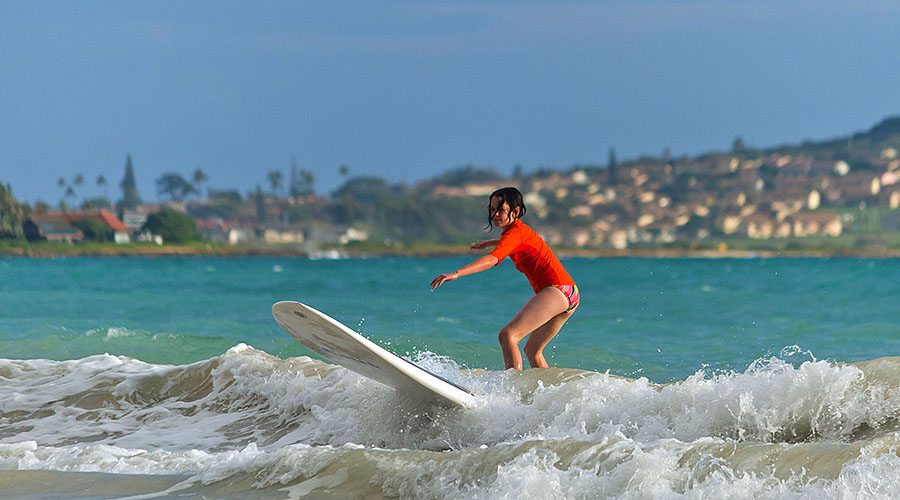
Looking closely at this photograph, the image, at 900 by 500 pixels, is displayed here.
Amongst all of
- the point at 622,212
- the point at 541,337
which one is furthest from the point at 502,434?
the point at 622,212

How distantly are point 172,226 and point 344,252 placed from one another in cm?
1758

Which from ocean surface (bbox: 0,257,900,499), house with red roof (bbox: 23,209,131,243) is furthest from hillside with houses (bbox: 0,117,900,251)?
ocean surface (bbox: 0,257,900,499)

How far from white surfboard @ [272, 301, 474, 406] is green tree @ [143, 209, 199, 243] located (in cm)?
8110

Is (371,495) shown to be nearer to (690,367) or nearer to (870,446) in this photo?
(870,446)

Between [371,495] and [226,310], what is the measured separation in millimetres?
17426

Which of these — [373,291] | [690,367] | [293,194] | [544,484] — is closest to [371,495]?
[544,484]

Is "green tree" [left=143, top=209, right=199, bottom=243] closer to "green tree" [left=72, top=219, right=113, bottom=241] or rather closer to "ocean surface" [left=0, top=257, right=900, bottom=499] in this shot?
"green tree" [left=72, top=219, right=113, bottom=241]

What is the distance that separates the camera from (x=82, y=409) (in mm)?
7426

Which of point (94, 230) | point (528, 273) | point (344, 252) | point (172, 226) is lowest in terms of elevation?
point (344, 252)

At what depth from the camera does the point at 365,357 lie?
5.67m

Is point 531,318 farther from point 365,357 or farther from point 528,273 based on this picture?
point 365,357

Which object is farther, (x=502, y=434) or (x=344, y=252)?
(x=344, y=252)

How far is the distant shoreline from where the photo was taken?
77.4m

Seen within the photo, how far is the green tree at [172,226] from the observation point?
8381cm
